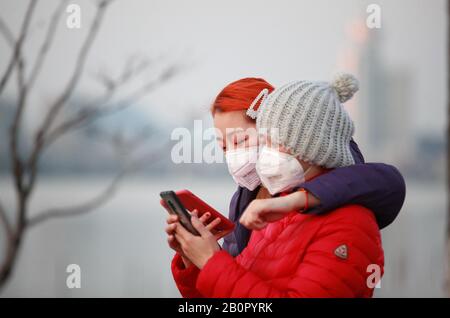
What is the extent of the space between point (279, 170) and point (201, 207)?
22 cm

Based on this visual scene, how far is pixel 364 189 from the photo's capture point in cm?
120

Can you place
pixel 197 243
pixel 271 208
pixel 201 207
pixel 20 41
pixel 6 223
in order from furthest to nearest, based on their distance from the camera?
pixel 6 223 → pixel 20 41 → pixel 201 207 → pixel 197 243 → pixel 271 208

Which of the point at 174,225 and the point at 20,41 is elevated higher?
the point at 20,41

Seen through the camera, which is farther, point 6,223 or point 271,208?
point 6,223

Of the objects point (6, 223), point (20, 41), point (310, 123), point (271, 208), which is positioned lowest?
point (6, 223)

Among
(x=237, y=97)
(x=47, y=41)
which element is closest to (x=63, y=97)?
(x=47, y=41)

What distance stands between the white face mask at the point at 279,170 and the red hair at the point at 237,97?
0.20 meters

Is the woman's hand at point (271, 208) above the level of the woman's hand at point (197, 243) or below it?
above

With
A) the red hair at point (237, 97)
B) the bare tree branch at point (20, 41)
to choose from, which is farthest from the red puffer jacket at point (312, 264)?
the bare tree branch at point (20, 41)

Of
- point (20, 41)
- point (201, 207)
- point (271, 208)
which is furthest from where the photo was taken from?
point (20, 41)

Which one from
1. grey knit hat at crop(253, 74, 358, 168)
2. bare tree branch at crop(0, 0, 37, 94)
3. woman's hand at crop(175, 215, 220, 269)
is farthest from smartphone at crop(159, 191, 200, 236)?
bare tree branch at crop(0, 0, 37, 94)

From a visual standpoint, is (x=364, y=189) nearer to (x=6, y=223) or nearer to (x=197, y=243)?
(x=197, y=243)

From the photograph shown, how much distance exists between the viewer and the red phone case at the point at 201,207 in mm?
1338

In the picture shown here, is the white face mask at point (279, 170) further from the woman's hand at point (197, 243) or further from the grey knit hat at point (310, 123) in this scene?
the woman's hand at point (197, 243)
